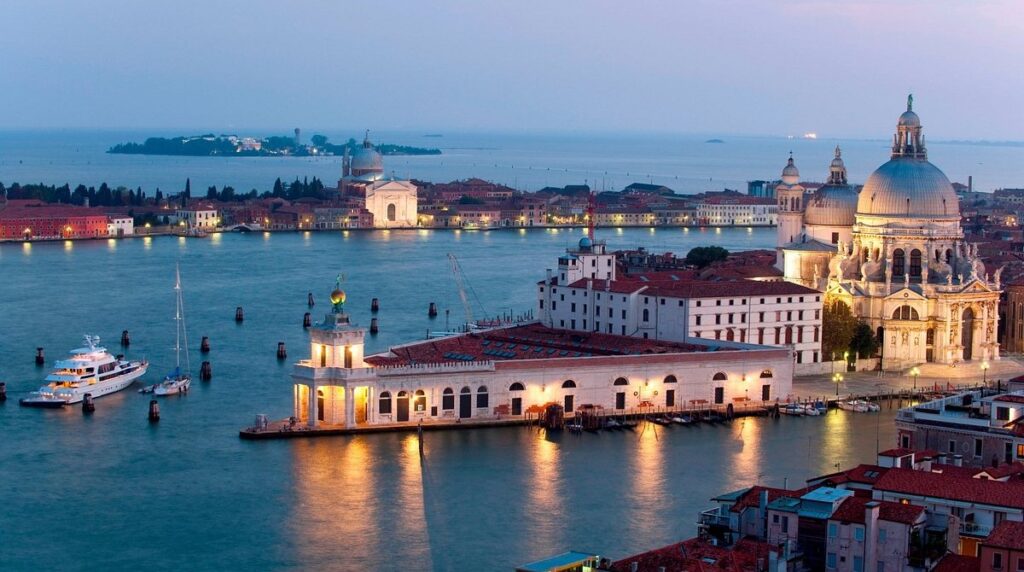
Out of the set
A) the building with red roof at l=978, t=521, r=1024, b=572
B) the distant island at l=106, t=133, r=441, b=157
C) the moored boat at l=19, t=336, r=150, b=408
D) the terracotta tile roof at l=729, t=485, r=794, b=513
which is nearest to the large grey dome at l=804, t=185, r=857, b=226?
the moored boat at l=19, t=336, r=150, b=408

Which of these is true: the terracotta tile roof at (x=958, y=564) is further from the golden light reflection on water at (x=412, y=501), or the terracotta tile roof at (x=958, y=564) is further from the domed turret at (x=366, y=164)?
the domed turret at (x=366, y=164)

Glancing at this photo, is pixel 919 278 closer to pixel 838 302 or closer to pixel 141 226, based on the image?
pixel 838 302

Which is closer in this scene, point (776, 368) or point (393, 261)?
Result: point (776, 368)

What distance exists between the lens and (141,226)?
6900cm

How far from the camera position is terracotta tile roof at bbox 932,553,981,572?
1273 cm

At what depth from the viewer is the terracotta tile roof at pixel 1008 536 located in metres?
12.4

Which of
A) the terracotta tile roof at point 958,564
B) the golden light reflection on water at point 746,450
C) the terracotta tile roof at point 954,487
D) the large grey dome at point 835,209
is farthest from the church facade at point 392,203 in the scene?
the terracotta tile roof at point 958,564

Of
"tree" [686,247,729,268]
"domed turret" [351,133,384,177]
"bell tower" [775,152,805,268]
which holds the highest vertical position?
"domed turret" [351,133,384,177]

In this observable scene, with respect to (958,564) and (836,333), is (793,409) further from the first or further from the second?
(958,564)

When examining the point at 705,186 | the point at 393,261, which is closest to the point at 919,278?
the point at 393,261

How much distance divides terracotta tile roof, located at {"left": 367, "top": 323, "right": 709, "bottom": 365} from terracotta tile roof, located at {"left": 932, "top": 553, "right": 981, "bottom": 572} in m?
11.7

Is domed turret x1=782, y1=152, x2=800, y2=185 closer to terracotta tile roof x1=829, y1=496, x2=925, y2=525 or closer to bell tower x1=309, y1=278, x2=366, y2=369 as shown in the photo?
bell tower x1=309, y1=278, x2=366, y2=369

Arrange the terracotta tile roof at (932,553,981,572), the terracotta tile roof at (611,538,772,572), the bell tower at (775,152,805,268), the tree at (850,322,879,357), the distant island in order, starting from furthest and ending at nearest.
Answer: the distant island → the bell tower at (775,152,805,268) → the tree at (850,322,879,357) → the terracotta tile roof at (611,538,772,572) → the terracotta tile roof at (932,553,981,572)

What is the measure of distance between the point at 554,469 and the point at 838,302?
1048 cm
